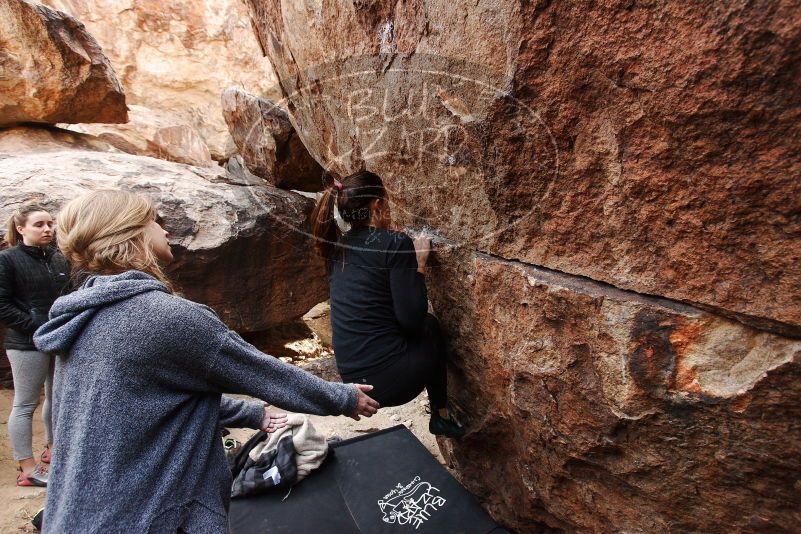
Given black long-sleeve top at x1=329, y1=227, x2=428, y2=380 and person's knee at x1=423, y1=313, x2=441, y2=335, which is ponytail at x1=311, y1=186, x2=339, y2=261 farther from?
person's knee at x1=423, y1=313, x2=441, y2=335

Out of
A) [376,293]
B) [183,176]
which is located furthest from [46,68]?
[376,293]

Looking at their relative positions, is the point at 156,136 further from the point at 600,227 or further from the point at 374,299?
the point at 600,227

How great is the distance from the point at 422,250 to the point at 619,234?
0.92 meters

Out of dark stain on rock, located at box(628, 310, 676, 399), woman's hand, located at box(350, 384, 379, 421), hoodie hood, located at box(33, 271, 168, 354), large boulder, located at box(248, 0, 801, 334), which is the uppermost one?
large boulder, located at box(248, 0, 801, 334)

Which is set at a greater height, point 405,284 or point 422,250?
point 422,250

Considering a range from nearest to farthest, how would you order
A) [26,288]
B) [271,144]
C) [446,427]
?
1. [446,427]
2. [26,288]
3. [271,144]

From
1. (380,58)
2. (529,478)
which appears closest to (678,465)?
(529,478)

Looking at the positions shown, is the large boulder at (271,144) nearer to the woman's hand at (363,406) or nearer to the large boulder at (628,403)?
the large boulder at (628,403)

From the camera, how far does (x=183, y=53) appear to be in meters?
11.8

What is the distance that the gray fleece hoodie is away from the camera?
41.7 inches

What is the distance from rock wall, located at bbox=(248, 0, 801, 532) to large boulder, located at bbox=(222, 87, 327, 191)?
7.07ft

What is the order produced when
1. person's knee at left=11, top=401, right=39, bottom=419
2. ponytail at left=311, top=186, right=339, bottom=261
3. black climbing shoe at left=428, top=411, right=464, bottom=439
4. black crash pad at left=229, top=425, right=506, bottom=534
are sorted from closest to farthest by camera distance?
black crash pad at left=229, top=425, right=506, bottom=534 < ponytail at left=311, top=186, right=339, bottom=261 < black climbing shoe at left=428, top=411, right=464, bottom=439 < person's knee at left=11, top=401, right=39, bottom=419

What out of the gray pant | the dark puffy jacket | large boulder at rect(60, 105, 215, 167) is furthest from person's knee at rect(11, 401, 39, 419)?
large boulder at rect(60, 105, 215, 167)

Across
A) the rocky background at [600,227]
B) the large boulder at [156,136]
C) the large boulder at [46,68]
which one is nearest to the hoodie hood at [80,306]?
the rocky background at [600,227]
